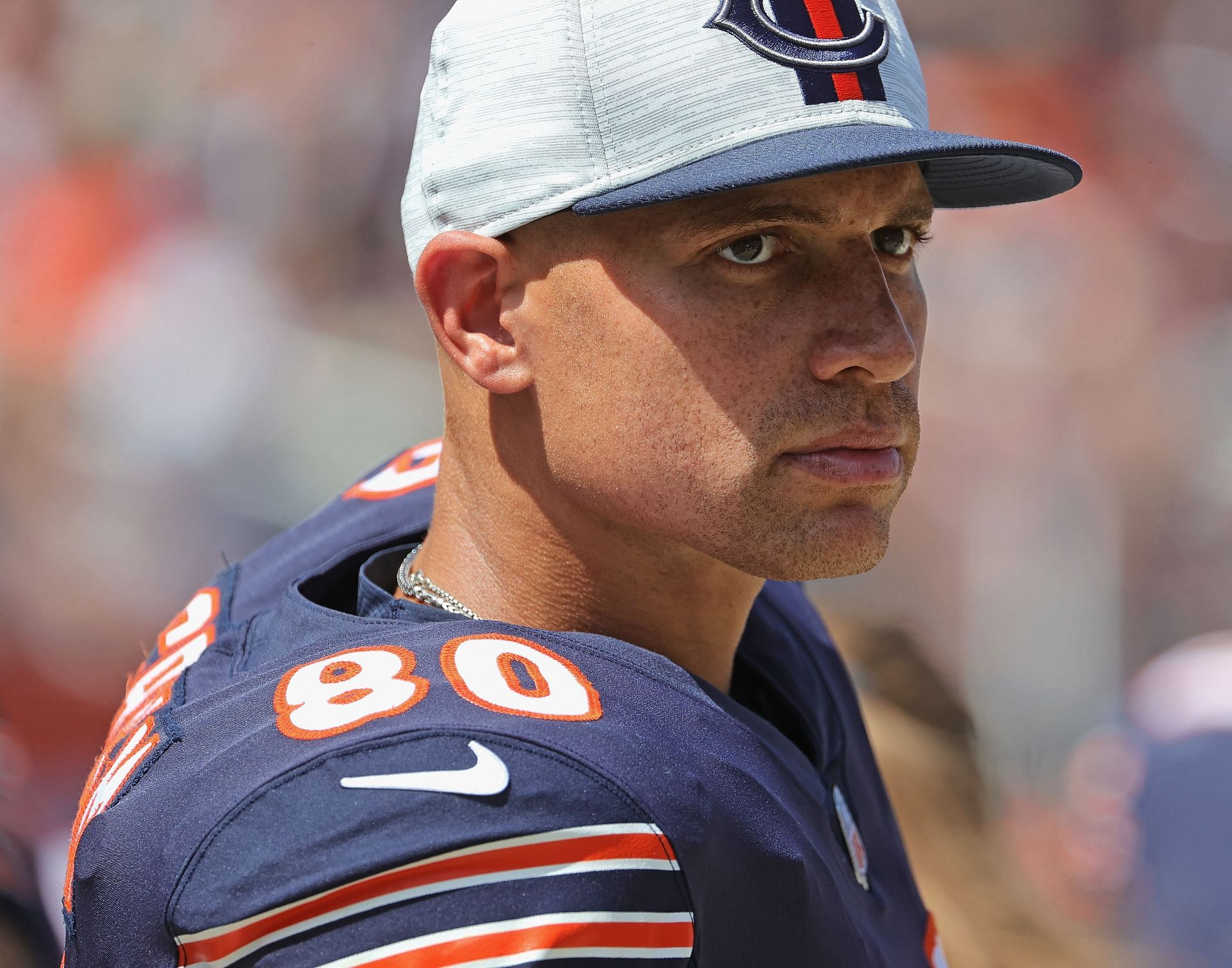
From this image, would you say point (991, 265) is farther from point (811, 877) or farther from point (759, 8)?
point (811, 877)

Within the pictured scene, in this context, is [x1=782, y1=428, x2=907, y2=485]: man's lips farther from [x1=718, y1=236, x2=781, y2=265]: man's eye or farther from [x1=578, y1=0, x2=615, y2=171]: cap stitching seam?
[x1=578, y1=0, x2=615, y2=171]: cap stitching seam

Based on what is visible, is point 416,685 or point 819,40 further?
point 819,40

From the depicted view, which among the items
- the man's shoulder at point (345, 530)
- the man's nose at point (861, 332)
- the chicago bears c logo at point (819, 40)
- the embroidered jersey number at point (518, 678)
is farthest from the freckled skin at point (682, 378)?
the man's shoulder at point (345, 530)

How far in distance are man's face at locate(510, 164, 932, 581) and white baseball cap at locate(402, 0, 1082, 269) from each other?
0.05 metres

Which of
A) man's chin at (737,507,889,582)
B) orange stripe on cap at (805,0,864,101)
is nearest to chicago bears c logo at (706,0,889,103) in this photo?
orange stripe on cap at (805,0,864,101)

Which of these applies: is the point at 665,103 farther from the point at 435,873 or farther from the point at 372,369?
the point at 372,369

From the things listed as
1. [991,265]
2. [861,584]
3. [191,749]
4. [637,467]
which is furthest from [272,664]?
[991,265]

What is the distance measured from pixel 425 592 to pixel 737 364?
557 millimetres

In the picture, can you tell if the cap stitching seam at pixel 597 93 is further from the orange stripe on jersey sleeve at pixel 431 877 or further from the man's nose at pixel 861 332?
the orange stripe on jersey sleeve at pixel 431 877

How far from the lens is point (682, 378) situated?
1426 mm

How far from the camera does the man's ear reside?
1512 mm

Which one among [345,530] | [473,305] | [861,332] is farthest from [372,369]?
[861,332]

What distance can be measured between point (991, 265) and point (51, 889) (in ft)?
12.4

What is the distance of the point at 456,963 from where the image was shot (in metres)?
1.04
